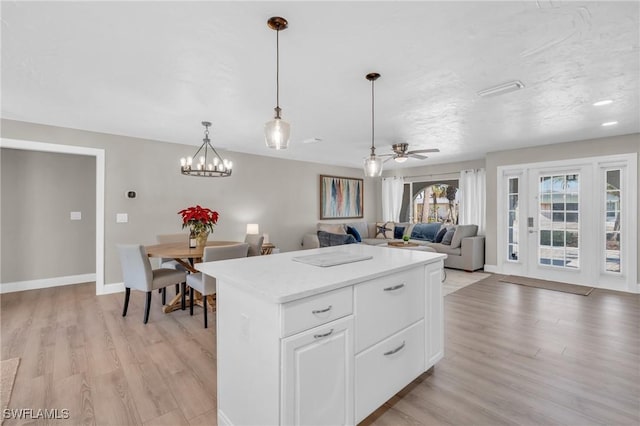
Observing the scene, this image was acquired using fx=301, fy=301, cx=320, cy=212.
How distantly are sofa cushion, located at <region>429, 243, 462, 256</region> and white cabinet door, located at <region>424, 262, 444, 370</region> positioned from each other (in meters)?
4.20

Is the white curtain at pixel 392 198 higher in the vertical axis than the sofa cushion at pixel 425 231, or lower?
higher

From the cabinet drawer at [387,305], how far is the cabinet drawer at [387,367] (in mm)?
57

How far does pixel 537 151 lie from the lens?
516 cm

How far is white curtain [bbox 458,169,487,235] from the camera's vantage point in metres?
6.55

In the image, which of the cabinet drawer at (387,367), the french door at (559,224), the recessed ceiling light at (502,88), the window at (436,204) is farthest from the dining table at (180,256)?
the window at (436,204)

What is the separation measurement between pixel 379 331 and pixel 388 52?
6.11ft

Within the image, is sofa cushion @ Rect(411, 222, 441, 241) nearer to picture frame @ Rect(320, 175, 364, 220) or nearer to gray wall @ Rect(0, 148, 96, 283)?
picture frame @ Rect(320, 175, 364, 220)

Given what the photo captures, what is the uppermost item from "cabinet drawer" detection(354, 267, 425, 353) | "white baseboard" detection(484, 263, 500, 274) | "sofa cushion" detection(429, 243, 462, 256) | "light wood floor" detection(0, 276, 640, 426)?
"cabinet drawer" detection(354, 267, 425, 353)

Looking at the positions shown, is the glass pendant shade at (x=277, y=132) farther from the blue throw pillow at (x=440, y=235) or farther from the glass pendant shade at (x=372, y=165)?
the blue throw pillow at (x=440, y=235)

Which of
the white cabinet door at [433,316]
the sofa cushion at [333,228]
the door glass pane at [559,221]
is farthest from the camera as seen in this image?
the sofa cushion at [333,228]

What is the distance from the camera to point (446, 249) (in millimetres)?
6242

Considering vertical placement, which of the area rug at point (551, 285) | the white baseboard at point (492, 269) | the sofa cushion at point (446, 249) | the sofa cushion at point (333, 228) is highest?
the sofa cushion at point (333, 228)

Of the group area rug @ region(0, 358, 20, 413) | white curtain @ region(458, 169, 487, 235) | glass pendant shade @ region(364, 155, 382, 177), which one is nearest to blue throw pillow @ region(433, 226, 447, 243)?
white curtain @ region(458, 169, 487, 235)

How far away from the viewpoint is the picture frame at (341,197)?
723 cm
